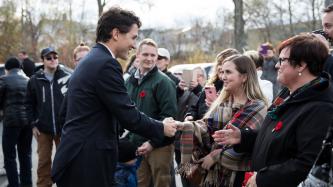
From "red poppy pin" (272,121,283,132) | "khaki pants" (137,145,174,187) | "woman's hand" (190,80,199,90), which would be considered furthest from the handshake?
"woman's hand" (190,80,199,90)

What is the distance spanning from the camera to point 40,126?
20.0 feet

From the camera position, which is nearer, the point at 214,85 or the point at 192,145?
the point at 192,145

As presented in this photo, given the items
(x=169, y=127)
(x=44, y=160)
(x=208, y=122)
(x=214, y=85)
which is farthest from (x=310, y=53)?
(x=44, y=160)

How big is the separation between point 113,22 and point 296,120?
1437 millimetres

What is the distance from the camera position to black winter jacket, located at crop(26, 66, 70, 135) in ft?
19.8

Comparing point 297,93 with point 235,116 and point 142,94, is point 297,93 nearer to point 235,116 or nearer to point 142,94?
point 235,116

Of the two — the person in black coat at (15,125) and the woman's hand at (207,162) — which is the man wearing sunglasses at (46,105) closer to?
the person in black coat at (15,125)

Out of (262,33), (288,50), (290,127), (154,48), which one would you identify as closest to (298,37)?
(288,50)

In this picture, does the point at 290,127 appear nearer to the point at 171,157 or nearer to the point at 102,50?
the point at 102,50

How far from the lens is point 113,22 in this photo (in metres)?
3.21

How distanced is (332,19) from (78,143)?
88.8 inches

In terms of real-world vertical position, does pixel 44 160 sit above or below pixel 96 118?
below

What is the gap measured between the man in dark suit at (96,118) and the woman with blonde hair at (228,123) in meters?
0.69

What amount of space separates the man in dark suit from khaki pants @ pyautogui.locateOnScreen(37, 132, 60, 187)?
9.91ft
